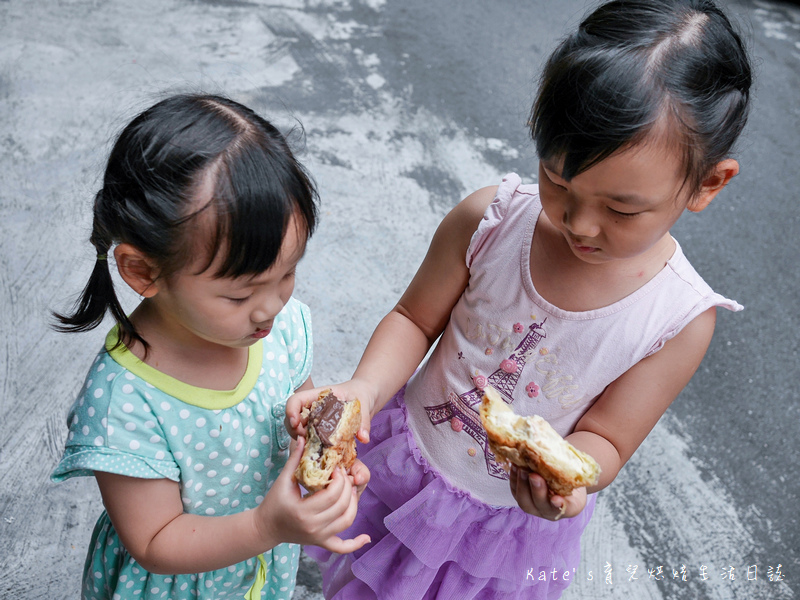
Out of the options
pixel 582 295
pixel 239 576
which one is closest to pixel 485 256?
pixel 582 295

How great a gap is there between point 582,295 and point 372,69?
2.96 metres

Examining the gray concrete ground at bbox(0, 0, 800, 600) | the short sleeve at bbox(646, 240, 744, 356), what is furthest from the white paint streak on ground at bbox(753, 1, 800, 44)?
the short sleeve at bbox(646, 240, 744, 356)

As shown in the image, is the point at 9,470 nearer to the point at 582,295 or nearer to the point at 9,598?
the point at 9,598

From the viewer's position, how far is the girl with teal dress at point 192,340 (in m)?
1.07

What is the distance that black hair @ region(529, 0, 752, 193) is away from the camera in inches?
43.4

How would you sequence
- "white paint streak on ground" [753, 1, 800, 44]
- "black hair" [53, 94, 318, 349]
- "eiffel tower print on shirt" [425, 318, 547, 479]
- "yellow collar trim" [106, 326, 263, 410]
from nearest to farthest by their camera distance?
"black hair" [53, 94, 318, 349] → "yellow collar trim" [106, 326, 263, 410] → "eiffel tower print on shirt" [425, 318, 547, 479] → "white paint streak on ground" [753, 1, 800, 44]

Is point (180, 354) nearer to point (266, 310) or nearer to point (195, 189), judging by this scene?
point (266, 310)

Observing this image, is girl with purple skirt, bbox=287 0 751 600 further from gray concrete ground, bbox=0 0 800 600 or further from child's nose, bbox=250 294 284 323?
gray concrete ground, bbox=0 0 800 600

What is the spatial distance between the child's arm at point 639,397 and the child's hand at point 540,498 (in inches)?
4.6

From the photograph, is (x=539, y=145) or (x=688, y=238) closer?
(x=539, y=145)

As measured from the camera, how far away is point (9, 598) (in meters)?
1.85

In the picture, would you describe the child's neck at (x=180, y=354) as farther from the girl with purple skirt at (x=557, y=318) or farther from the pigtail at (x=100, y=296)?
the girl with purple skirt at (x=557, y=318)

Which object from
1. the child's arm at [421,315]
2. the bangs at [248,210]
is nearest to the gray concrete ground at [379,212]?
the child's arm at [421,315]

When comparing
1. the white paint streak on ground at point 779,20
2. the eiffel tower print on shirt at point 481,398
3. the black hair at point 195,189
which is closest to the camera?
the black hair at point 195,189
